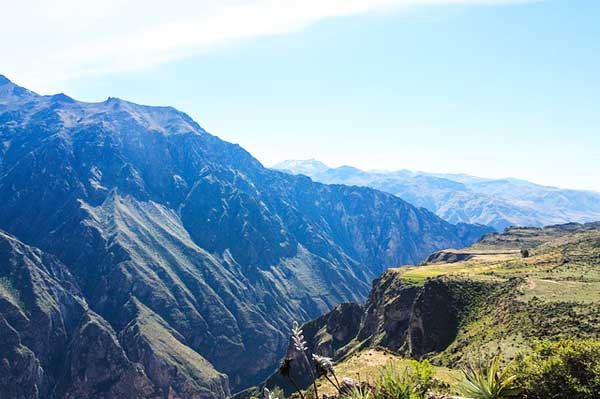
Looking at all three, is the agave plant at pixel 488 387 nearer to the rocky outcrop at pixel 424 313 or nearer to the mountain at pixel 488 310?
the mountain at pixel 488 310

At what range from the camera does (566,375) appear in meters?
37.5

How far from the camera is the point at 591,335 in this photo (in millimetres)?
75938

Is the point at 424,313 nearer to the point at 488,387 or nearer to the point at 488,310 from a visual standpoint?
the point at 488,310

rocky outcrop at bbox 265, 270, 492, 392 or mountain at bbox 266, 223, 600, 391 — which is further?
rocky outcrop at bbox 265, 270, 492, 392

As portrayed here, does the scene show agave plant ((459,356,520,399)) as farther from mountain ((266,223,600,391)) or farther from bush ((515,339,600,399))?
mountain ((266,223,600,391))

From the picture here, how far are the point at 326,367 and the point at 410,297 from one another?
132 m

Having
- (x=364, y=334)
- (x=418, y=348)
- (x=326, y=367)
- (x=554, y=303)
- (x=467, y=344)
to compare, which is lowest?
(x=364, y=334)

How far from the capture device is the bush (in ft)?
120

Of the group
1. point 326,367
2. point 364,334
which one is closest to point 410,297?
point 364,334

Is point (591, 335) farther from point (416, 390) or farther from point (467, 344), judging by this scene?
point (416, 390)

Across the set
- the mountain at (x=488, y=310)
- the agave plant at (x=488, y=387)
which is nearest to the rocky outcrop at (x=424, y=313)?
the mountain at (x=488, y=310)

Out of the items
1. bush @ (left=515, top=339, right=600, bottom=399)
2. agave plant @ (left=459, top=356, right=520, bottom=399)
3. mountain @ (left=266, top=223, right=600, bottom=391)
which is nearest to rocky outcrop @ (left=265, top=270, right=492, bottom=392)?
mountain @ (left=266, top=223, right=600, bottom=391)

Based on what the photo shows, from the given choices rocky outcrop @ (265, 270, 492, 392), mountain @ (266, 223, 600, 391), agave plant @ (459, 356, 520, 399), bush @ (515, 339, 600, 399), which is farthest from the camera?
rocky outcrop @ (265, 270, 492, 392)

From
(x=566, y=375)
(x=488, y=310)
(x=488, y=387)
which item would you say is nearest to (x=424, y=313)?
(x=488, y=310)
